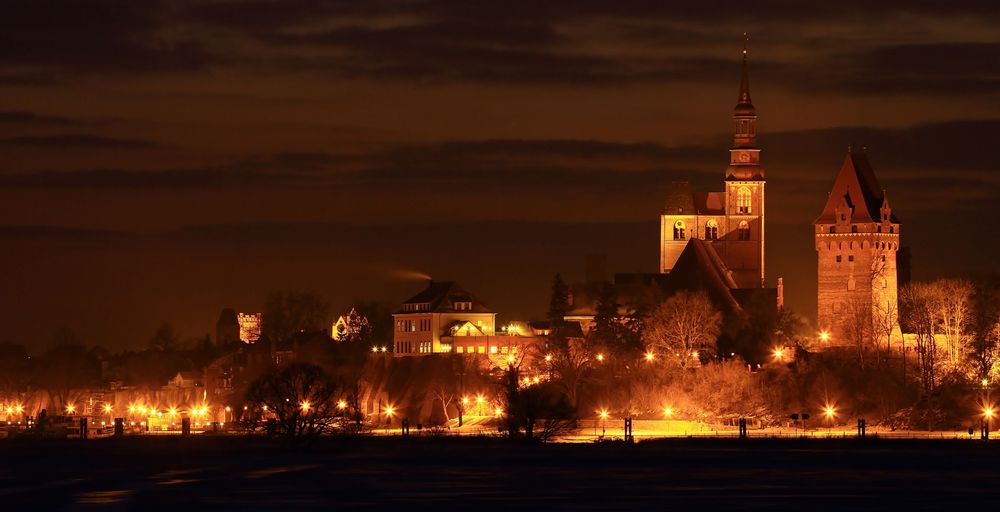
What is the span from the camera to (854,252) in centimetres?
18038

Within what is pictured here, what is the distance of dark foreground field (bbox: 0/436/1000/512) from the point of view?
89750 mm

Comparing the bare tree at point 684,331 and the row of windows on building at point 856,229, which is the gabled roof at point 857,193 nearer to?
the row of windows on building at point 856,229

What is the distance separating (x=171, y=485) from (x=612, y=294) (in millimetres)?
93584

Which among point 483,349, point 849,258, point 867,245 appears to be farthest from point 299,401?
point 483,349

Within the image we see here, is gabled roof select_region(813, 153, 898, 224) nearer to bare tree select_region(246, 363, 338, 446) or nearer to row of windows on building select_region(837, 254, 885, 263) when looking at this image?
row of windows on building select_region(837, 254, 885, 263)

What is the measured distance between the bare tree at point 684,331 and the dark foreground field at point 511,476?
3570 centimetres

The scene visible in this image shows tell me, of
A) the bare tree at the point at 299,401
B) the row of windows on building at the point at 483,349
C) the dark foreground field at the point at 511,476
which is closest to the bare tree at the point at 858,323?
the row of windows on building at the point at 483,349

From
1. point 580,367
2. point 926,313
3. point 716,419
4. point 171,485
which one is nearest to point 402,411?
point 580,367

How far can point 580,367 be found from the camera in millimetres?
166500

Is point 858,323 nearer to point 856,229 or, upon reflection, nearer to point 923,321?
point 923,321

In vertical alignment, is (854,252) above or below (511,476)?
above

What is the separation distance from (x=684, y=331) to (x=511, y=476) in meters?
71.9

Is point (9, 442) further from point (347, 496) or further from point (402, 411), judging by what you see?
point (347, 496)

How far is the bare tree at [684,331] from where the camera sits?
17175 centimetres
